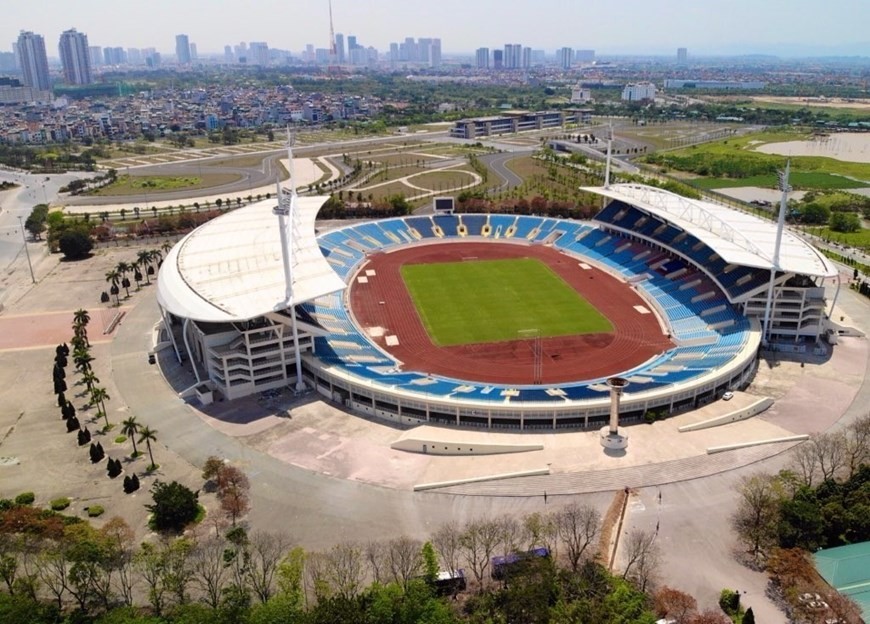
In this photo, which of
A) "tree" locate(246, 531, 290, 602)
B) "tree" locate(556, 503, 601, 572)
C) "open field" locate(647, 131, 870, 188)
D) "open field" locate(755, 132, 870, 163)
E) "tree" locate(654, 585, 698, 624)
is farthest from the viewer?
"open field" locate(755, 132, 870, 163)

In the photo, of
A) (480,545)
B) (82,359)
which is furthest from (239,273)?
(480,545)

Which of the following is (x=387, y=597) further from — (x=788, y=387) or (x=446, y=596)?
(x=788, y=387)

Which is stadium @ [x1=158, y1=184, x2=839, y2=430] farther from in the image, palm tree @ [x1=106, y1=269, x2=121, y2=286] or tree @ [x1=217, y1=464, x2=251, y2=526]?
palm tree @ [x1=106, y1=269, x2=121, y2=286]

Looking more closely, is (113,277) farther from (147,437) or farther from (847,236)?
(847,236)

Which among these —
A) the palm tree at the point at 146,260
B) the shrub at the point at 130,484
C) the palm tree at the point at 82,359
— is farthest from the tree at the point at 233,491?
the palm tree at the point at 146,260

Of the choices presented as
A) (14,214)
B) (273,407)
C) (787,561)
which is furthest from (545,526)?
(14,214)

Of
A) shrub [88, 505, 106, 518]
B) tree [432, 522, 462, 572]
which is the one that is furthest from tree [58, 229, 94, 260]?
tree [432, 522, 462, 572]

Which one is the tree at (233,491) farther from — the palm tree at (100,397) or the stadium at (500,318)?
the palm tree at (100,397)
